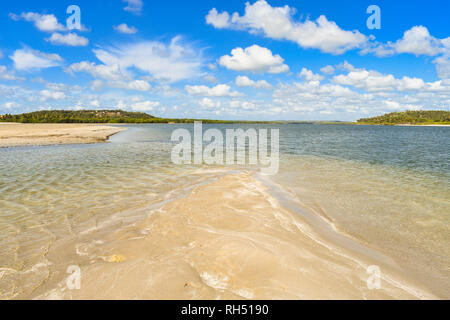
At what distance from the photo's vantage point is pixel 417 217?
375 inches

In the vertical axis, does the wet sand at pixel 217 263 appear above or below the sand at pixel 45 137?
below

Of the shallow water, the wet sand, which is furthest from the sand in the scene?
the wet sand

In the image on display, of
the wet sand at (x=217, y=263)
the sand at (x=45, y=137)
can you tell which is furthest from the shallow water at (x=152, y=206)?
the sand at (x=45, y=137)

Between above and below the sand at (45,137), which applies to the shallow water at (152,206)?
below

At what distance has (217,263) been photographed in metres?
5.73

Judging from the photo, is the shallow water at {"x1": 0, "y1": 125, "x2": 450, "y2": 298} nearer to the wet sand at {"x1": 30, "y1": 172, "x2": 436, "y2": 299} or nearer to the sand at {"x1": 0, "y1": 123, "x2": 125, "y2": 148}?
the wet sand at {"x1": 30, "y1": 172, "x2": 436, "y2": 299}

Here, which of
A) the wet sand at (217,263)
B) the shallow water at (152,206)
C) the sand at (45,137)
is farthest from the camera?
the sand at (45,137)

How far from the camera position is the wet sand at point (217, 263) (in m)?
4.75

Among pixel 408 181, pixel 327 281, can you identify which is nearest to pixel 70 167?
pixel 327 281

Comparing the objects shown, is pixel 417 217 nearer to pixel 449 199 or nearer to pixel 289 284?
pixel 449 199

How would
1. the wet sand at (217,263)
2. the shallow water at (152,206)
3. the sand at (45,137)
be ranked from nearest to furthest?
the wet sand at (217,263), the shallow water at (152,206), the sand at (45,137)

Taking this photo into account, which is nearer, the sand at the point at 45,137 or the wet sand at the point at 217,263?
the wet sand at the point at 217,263

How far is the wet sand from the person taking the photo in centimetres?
475

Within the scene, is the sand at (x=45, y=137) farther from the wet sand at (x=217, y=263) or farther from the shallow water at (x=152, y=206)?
the wet sand at (x=217, y=263)
